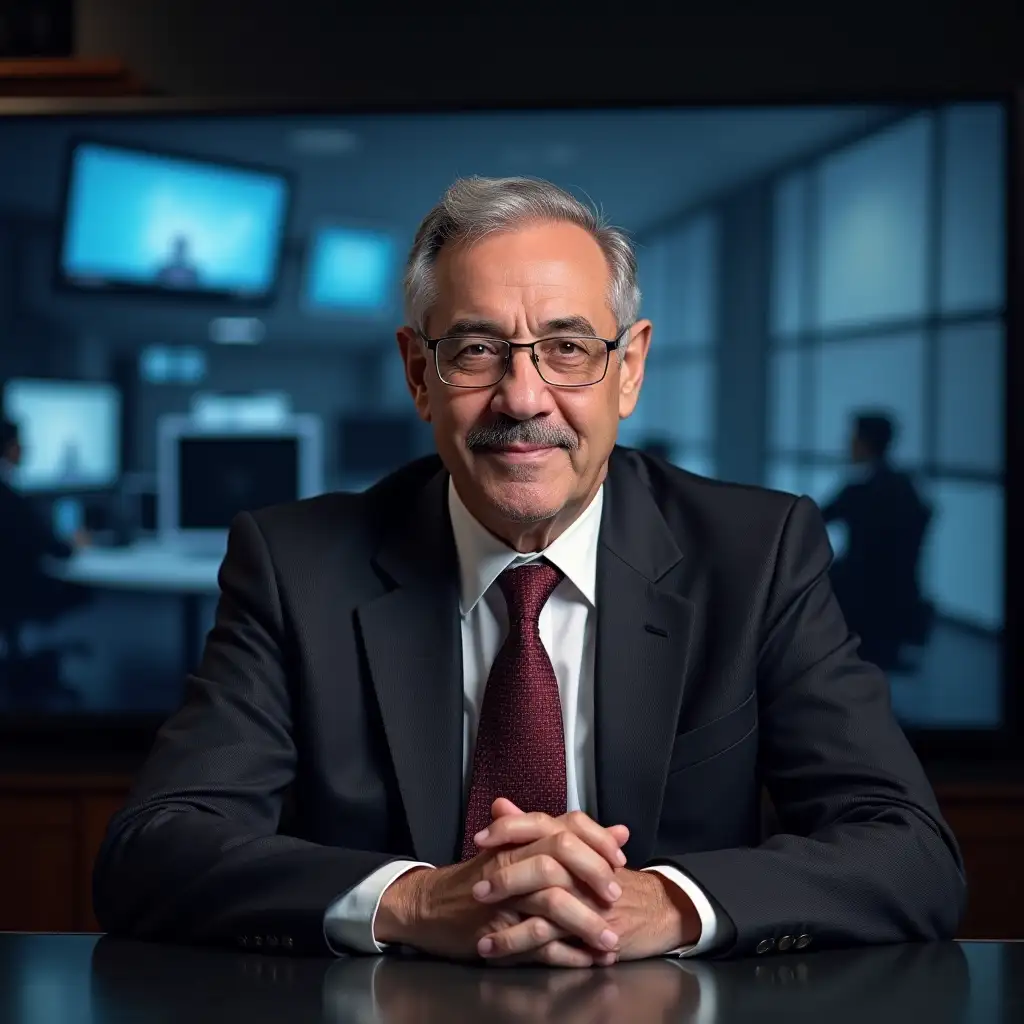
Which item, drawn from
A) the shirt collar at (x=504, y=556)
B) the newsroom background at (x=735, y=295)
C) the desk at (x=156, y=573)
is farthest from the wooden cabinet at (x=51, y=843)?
the shirt collar at (x=504, y=556)

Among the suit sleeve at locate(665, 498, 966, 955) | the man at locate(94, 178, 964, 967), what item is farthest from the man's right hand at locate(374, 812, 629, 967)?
the man at locate(94, 178, 964, 967)

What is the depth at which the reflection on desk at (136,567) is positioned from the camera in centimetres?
349

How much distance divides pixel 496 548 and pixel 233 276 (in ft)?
5.93

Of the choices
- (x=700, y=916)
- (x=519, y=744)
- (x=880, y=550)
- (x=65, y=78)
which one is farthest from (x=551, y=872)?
(x=65, y=78)

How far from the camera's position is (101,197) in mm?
3436

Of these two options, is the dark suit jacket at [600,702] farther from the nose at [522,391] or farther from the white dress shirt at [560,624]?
the nose at [522,391]

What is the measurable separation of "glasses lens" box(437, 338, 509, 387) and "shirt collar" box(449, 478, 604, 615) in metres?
0.23

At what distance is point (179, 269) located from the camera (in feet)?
11.3

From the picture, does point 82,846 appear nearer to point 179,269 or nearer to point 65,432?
point 65,432

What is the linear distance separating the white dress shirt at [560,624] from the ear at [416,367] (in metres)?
0.16

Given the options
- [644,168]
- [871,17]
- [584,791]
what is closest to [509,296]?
[584,791]

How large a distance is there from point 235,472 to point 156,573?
0.34 metres

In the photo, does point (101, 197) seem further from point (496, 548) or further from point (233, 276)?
point (496, 548)

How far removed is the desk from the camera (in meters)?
3.48
